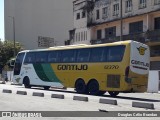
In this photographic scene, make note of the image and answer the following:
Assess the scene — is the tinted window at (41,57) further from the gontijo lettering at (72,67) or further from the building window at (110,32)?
the building window at (110,32)

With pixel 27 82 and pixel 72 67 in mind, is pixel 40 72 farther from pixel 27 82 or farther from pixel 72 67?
pixel 72 67

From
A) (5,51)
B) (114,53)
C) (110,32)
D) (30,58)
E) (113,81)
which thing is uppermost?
(110,32)

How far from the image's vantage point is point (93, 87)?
22.9 m

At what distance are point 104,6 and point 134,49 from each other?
2771cm

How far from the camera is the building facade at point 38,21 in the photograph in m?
83.4

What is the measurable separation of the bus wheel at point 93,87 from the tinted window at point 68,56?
7.55ft

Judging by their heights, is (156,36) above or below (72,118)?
above

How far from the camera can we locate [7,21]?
273 feet

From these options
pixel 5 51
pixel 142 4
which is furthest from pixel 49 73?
pixel 5 51

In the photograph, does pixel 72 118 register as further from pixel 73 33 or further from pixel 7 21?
pixel 7 21

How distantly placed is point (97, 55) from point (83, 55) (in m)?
1.43

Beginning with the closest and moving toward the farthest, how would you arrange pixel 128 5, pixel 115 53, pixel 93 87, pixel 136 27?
pixel 115 53 → pixel 93 87 → pixel 136 27 → pixel 128 5

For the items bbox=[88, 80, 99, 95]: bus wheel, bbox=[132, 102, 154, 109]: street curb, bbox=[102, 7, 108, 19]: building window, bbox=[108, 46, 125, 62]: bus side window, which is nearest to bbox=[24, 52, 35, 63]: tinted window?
bbox=[88, 80, 99, 95]: bus wheel

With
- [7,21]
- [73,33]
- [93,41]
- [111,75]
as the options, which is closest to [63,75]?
[111,75]
